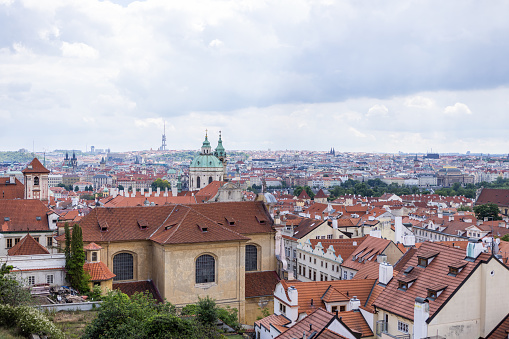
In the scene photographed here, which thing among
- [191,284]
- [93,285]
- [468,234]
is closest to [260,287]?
[191,284]

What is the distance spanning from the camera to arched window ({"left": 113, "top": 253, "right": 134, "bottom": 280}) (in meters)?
45.8

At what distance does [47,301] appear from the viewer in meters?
37.4

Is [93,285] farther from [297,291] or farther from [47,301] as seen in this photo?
[297,291]

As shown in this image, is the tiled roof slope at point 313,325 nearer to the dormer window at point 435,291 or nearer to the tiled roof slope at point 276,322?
the dormer window at point 435,291

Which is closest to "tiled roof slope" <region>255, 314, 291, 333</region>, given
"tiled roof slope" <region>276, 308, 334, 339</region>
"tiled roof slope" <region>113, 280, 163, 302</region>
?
"tiled roof slope" <region>276, 308, 334, 339</region>

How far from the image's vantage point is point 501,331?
2656 cm

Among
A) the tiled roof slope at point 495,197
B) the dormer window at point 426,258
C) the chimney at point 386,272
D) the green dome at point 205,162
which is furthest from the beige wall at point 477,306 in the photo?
the green dome at point 205,162

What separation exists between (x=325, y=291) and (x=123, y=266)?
18.2 meters

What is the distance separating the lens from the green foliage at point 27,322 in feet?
83.3

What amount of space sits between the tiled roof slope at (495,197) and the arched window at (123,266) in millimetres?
107851

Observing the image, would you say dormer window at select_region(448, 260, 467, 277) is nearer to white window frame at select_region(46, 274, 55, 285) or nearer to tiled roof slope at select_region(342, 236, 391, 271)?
tiled roof slope at select_region(342, 236, 391, 271)

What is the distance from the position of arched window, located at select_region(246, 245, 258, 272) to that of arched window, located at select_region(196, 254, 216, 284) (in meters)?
6.05

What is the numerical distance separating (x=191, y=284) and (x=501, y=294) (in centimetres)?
2396

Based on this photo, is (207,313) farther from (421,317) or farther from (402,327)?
(421,317)
